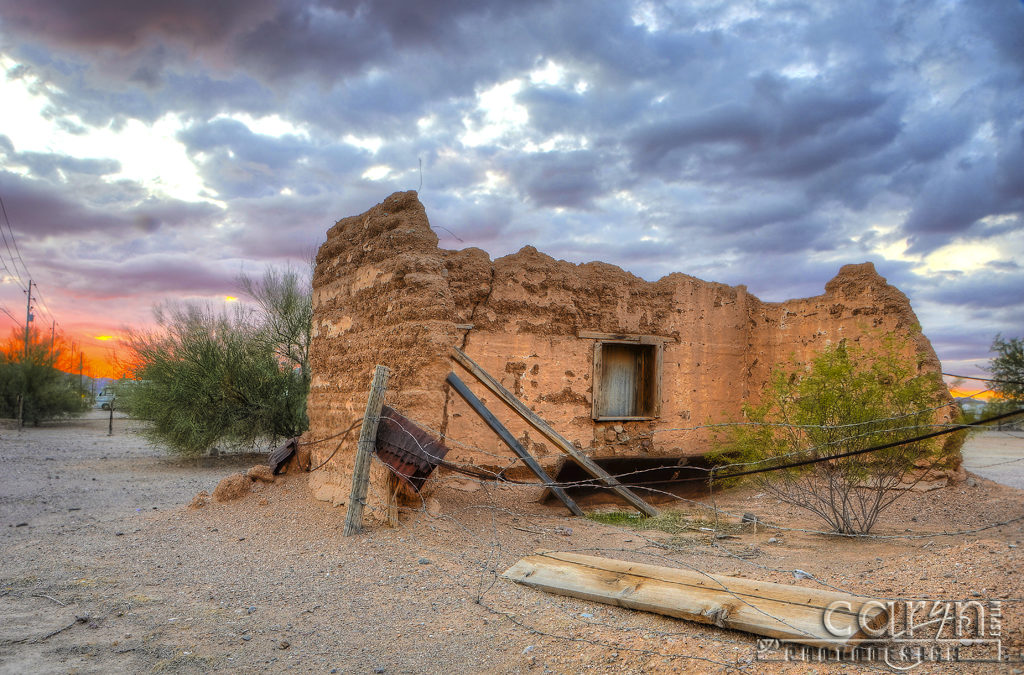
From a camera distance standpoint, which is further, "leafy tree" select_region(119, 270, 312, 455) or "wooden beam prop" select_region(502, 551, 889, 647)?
"leafy tree" select_region(119, 270, 312, 455)

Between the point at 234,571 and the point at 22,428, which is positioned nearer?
the point at 234,571

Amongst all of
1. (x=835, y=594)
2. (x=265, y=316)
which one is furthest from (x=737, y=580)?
(x=265, y=316)

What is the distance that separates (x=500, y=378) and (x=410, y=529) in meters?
3.18

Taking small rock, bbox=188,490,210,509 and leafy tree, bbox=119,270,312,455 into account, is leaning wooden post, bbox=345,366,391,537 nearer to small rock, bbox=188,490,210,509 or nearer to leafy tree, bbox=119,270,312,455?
small rock, bbox=188,490,210,509

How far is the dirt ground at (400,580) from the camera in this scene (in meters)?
3.31

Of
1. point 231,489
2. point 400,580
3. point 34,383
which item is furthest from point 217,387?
point 34,383

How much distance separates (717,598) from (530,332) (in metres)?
5.25

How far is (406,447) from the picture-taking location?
207 inches

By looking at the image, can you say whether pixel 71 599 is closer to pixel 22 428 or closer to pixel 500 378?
pixel 500 378

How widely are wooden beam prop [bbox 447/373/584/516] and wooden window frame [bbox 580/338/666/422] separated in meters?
2.15

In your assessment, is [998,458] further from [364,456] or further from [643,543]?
[364,456]

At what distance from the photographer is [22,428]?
20266mm

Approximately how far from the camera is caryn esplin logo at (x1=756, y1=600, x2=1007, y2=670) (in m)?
3.05

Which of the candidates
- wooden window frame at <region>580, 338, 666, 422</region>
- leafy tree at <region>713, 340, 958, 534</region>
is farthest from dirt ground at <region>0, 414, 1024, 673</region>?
wooden window frame at <region>580, 338, 666, 422</region>
